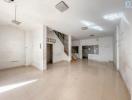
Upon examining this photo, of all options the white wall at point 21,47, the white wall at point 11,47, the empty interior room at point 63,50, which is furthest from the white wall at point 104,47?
the white wall at point 11,47

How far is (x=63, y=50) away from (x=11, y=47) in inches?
180

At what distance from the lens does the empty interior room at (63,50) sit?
2615 mm

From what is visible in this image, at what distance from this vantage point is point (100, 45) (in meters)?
9.30

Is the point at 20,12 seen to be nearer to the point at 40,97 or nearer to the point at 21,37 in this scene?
the point at 21,37

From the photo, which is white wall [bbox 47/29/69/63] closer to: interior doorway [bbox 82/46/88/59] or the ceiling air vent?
interior doorway [bbox 82/46/88/59]

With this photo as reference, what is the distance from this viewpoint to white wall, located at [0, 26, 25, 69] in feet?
18.7

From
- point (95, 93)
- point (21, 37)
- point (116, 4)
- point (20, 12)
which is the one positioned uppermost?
point (20, 12)

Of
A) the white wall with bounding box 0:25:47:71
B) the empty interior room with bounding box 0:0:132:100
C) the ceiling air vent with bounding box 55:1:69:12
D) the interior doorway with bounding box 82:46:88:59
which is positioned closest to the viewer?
the empty interior room with bounding box 0:0:132:100

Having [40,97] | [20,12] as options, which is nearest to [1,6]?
[20,12]

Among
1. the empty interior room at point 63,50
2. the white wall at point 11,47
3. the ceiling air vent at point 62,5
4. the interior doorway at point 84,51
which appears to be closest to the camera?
the empty interior room at point 63,50

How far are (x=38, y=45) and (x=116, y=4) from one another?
4.76 m

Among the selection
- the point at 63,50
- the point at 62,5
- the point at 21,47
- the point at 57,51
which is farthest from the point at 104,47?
the point at 21,47

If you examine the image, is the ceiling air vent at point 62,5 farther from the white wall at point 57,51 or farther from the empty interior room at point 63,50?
the white wall at point 57,51

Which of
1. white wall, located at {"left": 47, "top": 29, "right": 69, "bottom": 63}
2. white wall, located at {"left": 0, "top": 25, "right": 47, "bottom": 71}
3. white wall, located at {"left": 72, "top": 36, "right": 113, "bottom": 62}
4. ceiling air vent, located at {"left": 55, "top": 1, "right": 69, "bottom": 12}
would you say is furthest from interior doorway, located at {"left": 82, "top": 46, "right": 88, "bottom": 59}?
ceiling air vent, located at {"left": 55, "top": 1, "right": 69, "bottom": 12}
